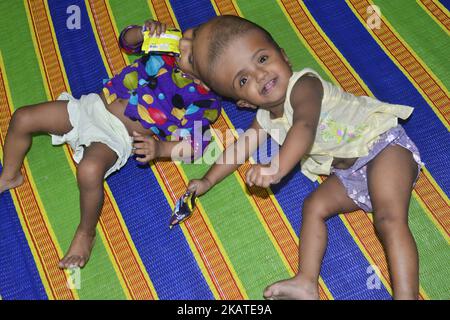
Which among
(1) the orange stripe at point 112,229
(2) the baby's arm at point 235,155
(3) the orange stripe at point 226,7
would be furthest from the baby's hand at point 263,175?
(3) the orange stripe at point 226,7

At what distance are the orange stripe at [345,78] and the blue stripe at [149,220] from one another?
1.35 feet

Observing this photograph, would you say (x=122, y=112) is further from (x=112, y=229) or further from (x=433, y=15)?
(x=433, y=15)

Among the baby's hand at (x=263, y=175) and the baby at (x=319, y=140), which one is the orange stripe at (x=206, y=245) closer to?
the baby at (x=319, y=140)

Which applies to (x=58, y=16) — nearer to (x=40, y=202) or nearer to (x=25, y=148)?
(x=25, y=148)

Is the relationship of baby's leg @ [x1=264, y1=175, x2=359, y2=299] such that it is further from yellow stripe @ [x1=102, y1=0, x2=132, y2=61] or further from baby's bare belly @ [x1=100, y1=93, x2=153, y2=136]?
yellow stripe @ [x1=102, y1=0, x2=132, y2=61]

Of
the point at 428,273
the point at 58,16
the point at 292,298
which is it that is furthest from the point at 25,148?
the point at 428,273

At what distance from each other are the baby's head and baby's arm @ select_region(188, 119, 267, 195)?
0.57 ft

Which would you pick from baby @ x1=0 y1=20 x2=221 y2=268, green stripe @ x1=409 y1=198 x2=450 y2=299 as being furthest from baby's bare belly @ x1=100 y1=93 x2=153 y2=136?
green stripe @ x1=409 y1=198 x2=450 y2=299

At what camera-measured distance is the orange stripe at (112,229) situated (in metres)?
1.46

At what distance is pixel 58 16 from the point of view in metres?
1.90

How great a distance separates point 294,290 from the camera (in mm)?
1390

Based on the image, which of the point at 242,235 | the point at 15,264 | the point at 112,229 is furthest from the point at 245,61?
the point at 15,264

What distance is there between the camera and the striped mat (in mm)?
1462

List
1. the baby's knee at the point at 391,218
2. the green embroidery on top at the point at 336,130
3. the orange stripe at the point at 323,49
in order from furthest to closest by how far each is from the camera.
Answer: the orange stripe at the point at 323,49 → the green embroidery on top at the point at 336,130 → the baby's knee at the point at 391,218
